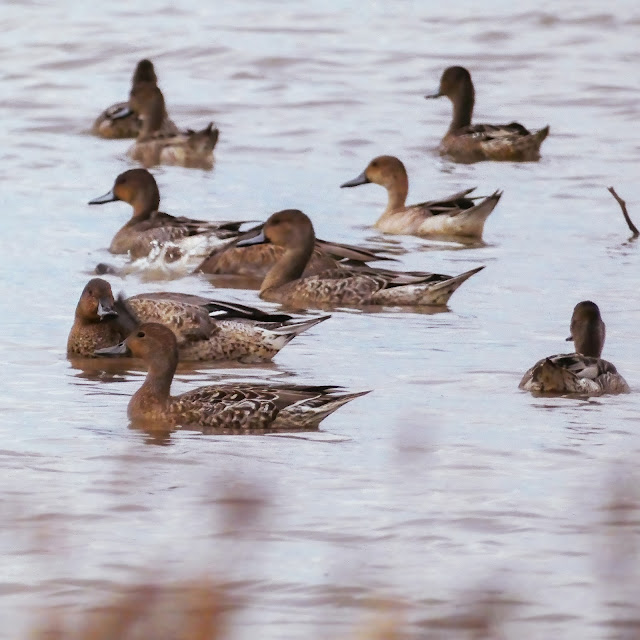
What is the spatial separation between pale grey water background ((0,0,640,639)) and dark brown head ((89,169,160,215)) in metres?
0.54

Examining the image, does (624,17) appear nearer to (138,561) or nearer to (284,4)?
(284,4)

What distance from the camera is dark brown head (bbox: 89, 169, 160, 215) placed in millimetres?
15312

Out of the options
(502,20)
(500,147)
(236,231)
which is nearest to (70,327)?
(236,231)

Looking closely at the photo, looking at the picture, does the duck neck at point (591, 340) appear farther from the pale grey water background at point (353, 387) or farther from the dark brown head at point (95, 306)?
the dark brown head at point (95, 306)

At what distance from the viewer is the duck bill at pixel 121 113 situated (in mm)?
20672

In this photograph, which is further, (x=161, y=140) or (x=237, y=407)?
(x=161, y=140)

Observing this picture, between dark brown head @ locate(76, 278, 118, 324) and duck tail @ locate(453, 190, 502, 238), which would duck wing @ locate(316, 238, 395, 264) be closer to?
duck tail @ locate(453, 190, 502, 238)

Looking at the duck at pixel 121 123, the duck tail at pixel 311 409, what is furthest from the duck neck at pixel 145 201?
the duck tail at pixel 311 409

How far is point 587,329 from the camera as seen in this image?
10.2 meters

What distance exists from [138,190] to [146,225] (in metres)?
0.58

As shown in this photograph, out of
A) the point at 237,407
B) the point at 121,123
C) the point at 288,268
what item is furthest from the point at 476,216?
the point at 237,407

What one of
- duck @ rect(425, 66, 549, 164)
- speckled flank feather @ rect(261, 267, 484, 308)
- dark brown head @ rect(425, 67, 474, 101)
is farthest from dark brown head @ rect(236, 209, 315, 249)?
dark brown head @ rect(425, 67, 474, 101)

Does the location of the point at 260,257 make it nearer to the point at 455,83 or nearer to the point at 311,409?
the point at 311,409

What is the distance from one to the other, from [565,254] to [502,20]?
1459 centimetres
